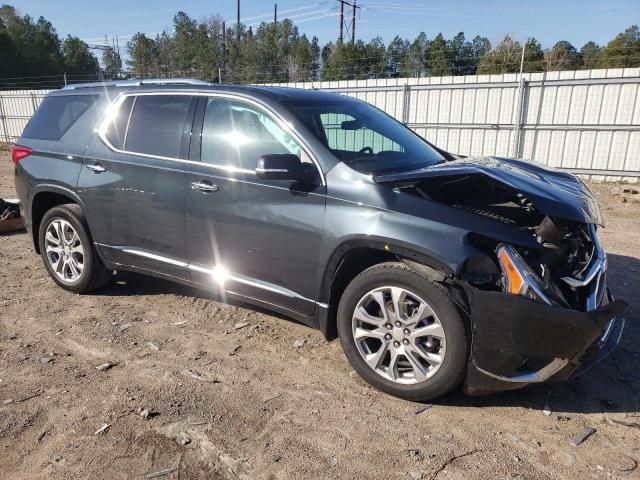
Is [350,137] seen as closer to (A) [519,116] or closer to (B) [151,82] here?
(B) [151,82]

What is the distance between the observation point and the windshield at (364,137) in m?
3.43

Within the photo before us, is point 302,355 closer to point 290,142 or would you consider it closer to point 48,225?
point 290,142

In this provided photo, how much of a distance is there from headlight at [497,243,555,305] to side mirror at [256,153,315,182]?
127cm

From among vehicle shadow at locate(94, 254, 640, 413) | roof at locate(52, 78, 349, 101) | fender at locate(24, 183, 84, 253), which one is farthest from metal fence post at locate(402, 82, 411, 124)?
fender at locate(24, 183, 84, 253)

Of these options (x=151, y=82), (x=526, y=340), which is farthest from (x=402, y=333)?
(x=151, y=82)

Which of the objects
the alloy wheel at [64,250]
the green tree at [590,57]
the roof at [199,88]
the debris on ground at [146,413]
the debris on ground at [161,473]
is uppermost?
the green tree at [590,57]

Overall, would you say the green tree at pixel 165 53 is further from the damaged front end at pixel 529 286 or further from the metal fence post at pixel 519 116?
the damaged front end at pixel 529 286

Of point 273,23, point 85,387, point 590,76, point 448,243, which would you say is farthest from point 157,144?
point 273,23

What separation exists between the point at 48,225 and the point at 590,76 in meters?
11.9

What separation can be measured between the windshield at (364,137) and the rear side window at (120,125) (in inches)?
61.8

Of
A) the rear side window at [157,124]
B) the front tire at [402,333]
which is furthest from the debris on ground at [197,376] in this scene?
the rear side window at [157,124]

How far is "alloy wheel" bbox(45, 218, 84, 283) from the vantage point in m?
4.59

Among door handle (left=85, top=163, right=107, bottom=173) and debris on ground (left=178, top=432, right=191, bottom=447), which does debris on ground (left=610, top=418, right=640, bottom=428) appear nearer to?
debris on ground (left=178, top=432, right=191, bottom=447)

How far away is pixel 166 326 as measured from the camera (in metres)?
4.08
